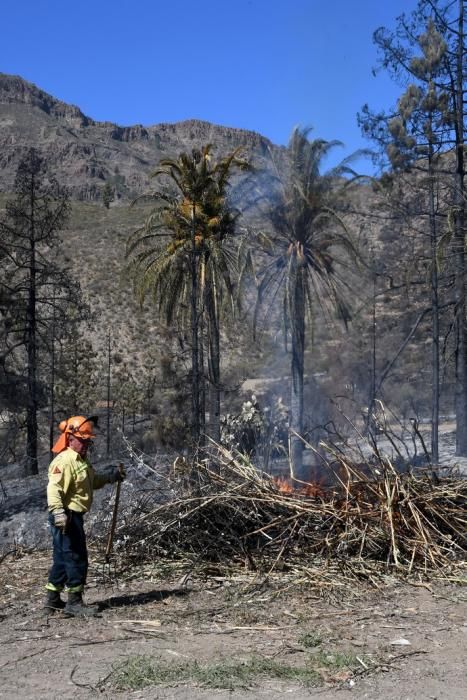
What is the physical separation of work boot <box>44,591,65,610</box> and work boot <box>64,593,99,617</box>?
11cm

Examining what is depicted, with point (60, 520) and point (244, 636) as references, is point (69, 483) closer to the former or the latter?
point (60, 520)

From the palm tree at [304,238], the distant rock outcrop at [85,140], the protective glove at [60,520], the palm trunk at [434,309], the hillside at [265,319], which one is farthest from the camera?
the distant rock outcrop at [85,140]

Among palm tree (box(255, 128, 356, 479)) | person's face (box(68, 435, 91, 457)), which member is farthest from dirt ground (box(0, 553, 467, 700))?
palm tree (box(255, 128, 356, 479))

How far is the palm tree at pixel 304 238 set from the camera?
64.8 ft

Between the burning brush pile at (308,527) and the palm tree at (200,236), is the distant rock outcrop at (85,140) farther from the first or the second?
the burning brush pile at (308,527)

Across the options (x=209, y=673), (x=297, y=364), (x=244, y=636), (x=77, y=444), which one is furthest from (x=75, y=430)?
(x=297, y=364)

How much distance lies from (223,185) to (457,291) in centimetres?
606

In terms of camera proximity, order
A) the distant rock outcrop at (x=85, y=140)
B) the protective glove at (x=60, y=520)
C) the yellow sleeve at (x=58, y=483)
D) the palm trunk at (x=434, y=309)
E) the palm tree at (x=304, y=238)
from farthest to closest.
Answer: the distant rock outcrop at (x=85, y=140) < the palm tree at (x=304, y=238) < the palm trunk at (x=434, y=309) < the yellow sleeve at (x=58, y=483) < the protective glove at (x=60, y=520)

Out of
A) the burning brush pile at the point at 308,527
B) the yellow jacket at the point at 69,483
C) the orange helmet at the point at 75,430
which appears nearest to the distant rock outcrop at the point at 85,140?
the burning brush pile at the point at 308,527

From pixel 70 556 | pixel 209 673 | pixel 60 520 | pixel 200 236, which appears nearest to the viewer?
pixel 209 673

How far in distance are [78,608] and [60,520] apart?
28.7 inches

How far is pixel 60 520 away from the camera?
6355mm

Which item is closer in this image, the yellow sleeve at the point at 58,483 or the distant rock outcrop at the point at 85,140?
the yellow sleeve at the point at 58,483

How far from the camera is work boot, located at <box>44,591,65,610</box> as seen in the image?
6590 millimetres
